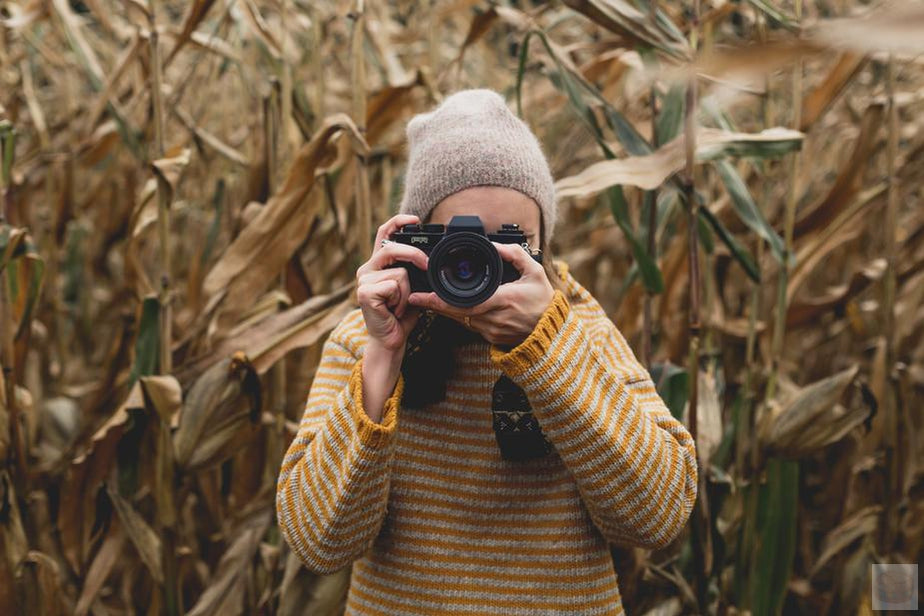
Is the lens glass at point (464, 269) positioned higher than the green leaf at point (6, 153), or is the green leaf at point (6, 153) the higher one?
the green leaf at point (6, 153)

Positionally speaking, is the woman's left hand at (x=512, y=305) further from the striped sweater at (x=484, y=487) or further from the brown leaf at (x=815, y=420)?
the brown leaf at (x=815, y=420)

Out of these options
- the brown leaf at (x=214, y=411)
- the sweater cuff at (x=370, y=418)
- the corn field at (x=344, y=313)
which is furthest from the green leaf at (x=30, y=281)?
the sweater cuff at (x=370, y=418)

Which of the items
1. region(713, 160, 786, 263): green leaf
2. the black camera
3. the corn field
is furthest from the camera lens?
region(713, 160, 786, 263): green leaf

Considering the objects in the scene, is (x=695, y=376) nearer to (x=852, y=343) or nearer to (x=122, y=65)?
(x=122, y=65)

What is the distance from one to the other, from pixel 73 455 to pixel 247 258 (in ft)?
1.65

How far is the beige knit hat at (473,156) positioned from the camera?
0.81 metres

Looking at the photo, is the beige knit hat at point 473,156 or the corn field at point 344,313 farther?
the corn field at point 344,313

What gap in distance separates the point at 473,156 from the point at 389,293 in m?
0.16

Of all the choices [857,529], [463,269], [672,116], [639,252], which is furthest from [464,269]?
[857,529]

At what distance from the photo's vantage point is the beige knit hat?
31.9 inches

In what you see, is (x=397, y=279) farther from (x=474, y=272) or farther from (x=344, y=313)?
(x=344, y=313)

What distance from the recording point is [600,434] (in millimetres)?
734

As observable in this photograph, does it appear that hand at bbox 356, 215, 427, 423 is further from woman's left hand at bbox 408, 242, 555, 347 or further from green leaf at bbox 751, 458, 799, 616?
green leaf at bbox 751, 458, 799, 616

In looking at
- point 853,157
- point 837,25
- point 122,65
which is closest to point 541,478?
point 837,25
